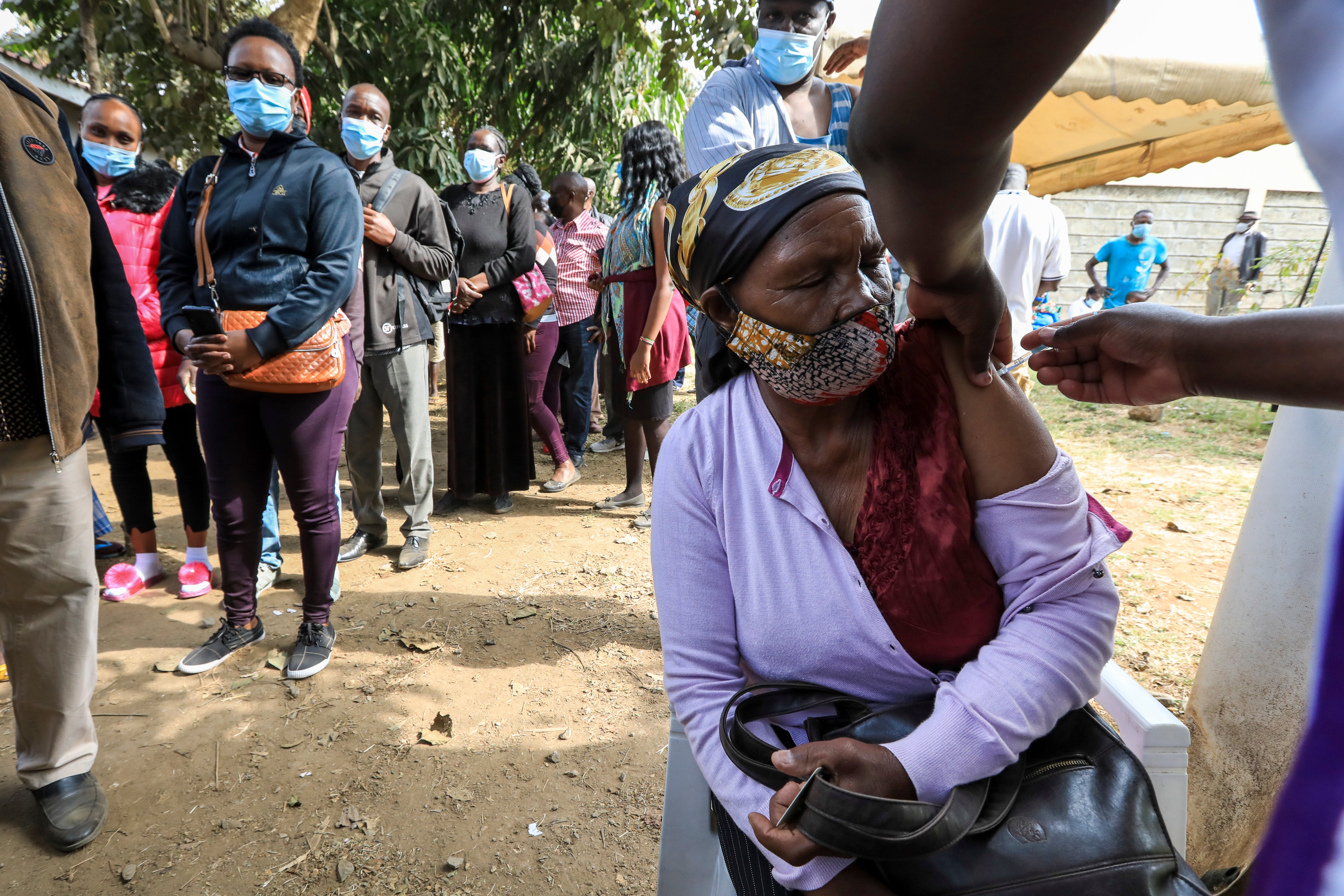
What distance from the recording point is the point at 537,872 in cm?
223

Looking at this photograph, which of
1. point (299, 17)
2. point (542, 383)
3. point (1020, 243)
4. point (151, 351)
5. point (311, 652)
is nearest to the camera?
point (311, 652)

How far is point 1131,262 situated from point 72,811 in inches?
413

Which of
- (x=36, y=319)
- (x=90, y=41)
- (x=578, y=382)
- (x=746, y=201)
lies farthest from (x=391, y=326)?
(x=90, y=41)

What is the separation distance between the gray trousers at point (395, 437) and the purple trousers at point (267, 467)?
0.93 metres

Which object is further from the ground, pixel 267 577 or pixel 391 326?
pixel 391 326

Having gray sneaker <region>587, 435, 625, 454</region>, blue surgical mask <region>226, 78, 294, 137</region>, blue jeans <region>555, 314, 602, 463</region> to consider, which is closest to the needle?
blue surgical mask <region>226, 78, 294, 137</region>

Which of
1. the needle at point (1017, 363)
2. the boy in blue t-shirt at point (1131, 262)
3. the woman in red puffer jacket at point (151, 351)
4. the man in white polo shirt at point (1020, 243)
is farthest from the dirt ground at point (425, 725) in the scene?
the boy in blue t-shirt at point (1131, 262)

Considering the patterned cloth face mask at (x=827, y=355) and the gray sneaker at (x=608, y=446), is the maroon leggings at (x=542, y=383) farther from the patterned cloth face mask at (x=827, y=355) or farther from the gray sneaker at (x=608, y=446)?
the patterned cloth face mask at (x=827, y=355)

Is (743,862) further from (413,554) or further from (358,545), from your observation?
(358,545)

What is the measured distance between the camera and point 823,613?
4.22ft

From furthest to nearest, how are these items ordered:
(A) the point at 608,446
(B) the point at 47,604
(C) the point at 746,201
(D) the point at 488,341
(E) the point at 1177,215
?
(E) the point at 1177,215 < (A) the point at 608,446 < (D) the point at 488,341 < (B) the point at 47,604 < (C) the point at 746,201

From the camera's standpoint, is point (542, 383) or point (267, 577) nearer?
point (267, 577)

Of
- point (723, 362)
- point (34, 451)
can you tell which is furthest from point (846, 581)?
point (34, 451)

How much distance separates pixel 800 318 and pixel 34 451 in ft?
7.36
